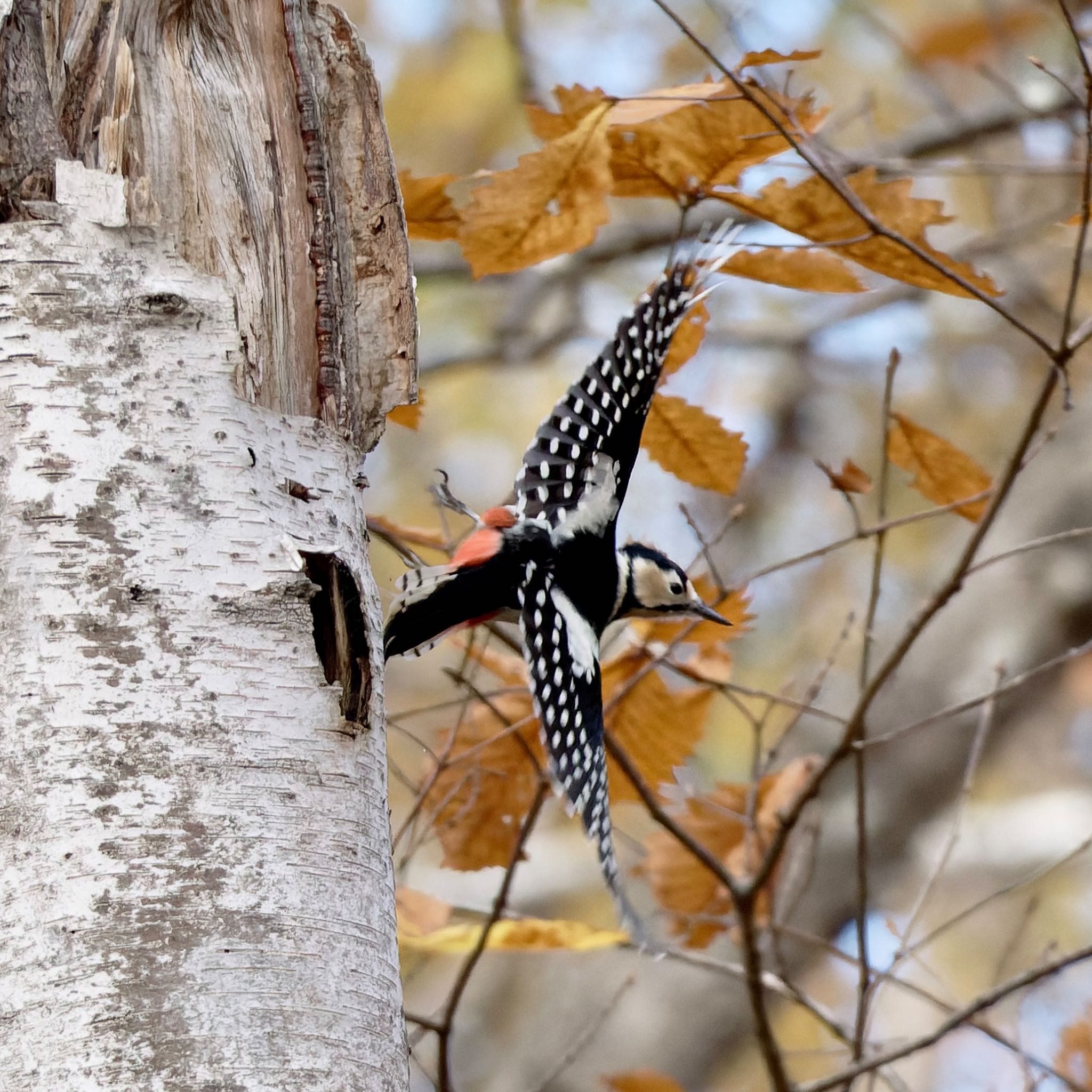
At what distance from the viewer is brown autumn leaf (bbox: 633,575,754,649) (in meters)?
2.66

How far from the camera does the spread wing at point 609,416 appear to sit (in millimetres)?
2434

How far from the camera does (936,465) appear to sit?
2.52m

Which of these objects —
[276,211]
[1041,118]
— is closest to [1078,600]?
[1041,118]

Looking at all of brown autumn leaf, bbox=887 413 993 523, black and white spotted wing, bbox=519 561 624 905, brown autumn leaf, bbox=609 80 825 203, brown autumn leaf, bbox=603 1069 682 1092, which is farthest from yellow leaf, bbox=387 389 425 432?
brown autumn leaf, bbox=603 1069 682 1092

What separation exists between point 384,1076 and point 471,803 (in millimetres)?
1215

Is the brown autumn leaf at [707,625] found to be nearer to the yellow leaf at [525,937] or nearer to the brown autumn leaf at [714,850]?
the brown autumn leaf at [714,850]

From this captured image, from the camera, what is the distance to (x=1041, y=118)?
152 inches

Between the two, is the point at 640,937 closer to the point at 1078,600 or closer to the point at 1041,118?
the point at 1041,118

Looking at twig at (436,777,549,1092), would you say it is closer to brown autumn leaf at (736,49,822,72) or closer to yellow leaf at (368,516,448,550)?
yellow leaf at (368,516,448,550)

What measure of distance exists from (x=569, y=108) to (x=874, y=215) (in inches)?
19.2

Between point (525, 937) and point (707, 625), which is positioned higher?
point (707, 625)

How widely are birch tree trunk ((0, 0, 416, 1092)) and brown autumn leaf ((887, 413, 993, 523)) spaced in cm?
106

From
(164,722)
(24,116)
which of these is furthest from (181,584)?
(24,116)

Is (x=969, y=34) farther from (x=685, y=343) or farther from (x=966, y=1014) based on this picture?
(x=966, y=1014)
